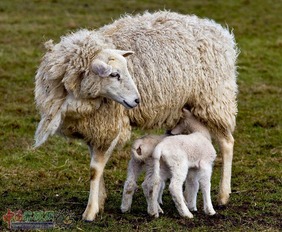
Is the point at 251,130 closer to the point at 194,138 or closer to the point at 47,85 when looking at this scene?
the point at 194,138

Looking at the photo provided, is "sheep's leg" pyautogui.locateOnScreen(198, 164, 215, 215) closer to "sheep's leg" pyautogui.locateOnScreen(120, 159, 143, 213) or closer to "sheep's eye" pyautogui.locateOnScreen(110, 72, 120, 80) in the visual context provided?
"sheep's leg" pyautogui.locateOnScreen(120, 159, 143, 213)

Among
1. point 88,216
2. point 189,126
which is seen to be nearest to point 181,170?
point 189,126

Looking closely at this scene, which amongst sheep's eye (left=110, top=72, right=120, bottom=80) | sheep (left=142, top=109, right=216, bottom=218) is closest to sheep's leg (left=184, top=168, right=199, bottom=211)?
sheep (left=142, top=109, right=216, bottom=218)

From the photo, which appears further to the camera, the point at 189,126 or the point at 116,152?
the point at 116,152

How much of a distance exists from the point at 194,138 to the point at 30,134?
4177 millimetres

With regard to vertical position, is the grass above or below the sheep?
below

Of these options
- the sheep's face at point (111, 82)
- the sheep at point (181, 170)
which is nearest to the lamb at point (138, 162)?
the sheep at point (181, 170)

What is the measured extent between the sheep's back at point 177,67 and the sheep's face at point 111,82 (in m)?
0.45

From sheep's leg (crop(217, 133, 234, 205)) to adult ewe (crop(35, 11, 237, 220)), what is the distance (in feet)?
0.03

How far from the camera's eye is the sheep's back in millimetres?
7121

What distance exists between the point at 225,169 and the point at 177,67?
118cm

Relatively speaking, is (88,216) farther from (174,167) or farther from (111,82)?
(111,82)

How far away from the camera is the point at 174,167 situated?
21.7 feet

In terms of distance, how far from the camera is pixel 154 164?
668 centimetres
